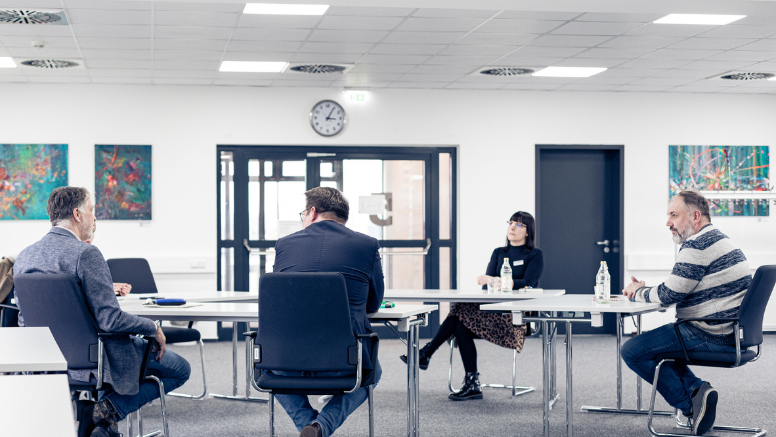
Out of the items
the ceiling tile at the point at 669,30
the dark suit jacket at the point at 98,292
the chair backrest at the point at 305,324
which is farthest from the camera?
the ceiling tile at the point at 669,30

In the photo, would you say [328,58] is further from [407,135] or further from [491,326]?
[491,326]

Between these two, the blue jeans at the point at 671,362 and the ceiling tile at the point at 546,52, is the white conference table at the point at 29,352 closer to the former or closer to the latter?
the blue jeans at the point at 671,362

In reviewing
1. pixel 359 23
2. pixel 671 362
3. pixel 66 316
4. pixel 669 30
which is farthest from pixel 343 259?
pixel 669 30

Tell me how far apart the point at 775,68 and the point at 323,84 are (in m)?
4.03

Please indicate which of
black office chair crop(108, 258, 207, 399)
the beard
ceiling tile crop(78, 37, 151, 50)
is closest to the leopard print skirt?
the beard

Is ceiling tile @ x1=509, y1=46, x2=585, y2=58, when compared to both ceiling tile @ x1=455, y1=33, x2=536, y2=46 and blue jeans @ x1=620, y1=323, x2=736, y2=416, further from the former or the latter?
blue jeans @ x1=620, y1=323, x2=736, y2=416

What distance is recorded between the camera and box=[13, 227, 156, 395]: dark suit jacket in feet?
9.87

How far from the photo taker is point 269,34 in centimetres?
538

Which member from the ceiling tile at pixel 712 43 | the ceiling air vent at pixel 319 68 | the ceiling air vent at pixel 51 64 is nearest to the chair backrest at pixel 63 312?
the ceiling air vent at pixel 51 64

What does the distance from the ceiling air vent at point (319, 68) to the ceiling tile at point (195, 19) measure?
4.78ft

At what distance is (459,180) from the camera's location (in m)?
7.76

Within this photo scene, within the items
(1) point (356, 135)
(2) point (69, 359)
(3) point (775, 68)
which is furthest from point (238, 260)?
(3) point (775, 68)

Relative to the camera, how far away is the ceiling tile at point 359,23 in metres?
4.98

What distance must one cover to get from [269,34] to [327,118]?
218 cm
